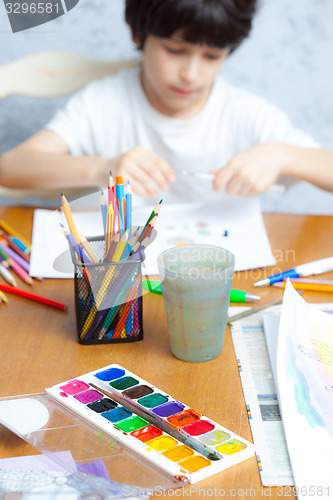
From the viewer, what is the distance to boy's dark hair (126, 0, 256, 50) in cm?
87

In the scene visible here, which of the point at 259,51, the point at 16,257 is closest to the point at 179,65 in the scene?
the point at 16,257

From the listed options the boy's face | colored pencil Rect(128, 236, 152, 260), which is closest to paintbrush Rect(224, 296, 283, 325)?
colored pencil Rect(128, 236, 152, 260)

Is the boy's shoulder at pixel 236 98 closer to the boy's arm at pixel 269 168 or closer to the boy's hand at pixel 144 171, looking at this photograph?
the boy's arm at pixel 269 168

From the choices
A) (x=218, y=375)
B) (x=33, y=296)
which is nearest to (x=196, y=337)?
(x=218, y=375)

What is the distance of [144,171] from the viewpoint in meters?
0.79

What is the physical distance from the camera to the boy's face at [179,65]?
0.92 meters

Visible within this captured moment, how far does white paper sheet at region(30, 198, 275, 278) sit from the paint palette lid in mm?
220

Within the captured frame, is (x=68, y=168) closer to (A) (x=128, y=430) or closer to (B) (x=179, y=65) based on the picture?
(B) (x=179, y=65)

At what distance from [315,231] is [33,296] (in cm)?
39

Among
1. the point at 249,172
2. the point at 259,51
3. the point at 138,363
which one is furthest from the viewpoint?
the point at 259,51

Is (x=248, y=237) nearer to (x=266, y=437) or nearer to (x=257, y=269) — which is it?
(x=257, y=269)

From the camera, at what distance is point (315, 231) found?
77cm

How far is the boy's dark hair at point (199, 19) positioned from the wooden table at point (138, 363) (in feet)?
1.42

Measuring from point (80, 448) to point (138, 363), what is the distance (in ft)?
0.39
